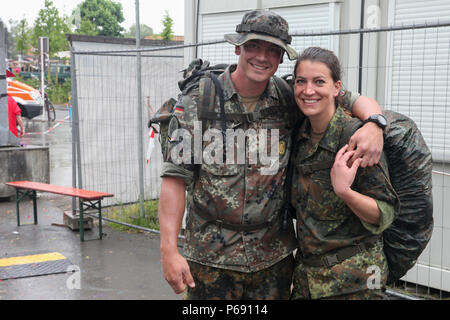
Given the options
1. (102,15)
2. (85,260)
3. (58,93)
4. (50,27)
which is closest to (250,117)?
(85,260)

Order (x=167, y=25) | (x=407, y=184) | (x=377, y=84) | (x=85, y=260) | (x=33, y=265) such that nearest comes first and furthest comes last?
(x=407, y=184) → (x=377, y=84) → (x=33, y=265) → (x=85, y=260) → (x=167, y=25)

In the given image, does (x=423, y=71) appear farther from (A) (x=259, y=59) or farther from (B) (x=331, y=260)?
(B) (x=331, y=260)

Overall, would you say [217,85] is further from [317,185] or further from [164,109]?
[317,185]

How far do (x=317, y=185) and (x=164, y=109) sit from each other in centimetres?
94

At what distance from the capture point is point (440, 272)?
15.5 feet

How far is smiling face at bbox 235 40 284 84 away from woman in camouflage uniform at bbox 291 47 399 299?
16 cm

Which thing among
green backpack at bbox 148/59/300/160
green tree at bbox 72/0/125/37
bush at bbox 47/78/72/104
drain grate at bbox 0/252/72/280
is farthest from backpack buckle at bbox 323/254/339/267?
green tree at bbox 72/0/125/37

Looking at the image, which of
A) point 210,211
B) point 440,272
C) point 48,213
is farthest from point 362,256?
point 48,213

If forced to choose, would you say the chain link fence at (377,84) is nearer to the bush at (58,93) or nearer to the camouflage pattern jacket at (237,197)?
the camouflage pattern jacket at (237,197)

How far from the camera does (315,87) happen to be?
96.3 inches

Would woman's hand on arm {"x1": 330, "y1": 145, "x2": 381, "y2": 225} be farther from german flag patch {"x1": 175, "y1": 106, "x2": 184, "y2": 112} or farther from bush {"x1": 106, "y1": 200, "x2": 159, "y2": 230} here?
bush {"x1": 106, "y1": 200, "x2": 159, "y2": 230}

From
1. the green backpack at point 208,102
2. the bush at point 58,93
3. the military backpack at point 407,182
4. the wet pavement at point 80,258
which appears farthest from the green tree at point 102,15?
the military backpack at point 407,182

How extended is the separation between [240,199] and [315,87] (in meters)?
0.67

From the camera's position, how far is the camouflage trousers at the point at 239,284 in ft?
8.95
